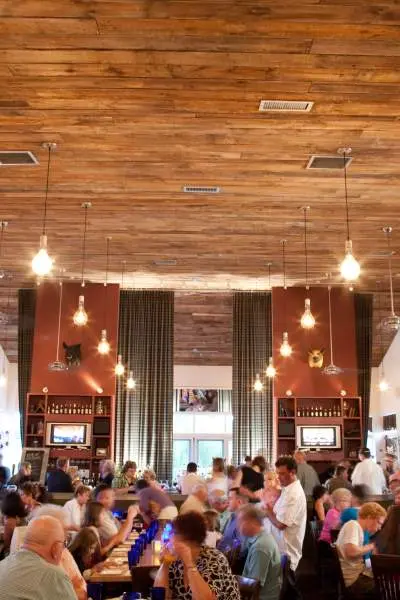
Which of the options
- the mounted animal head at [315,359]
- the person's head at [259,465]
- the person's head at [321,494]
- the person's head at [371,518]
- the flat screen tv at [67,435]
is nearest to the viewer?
the person's head at [371,518]

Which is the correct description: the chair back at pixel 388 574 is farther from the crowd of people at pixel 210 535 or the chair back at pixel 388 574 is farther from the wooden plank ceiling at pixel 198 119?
the wooden plank ceiling at pixel 198 119

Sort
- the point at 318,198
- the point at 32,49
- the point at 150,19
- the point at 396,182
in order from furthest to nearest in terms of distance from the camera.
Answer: the point at 318,198 → the point at 396,182 → the point at 32,49 → the point at 150,19

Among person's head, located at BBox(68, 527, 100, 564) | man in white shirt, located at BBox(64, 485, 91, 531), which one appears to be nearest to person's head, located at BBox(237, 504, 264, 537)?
person's head, located at BBox(68, 527, 100, 564)

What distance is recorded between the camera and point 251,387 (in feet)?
53.8

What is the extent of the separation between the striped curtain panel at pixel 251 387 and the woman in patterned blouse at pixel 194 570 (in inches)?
489

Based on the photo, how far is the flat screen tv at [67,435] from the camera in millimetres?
12758

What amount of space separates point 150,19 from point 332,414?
10.1 m

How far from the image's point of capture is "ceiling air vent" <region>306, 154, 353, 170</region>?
694 centimetres

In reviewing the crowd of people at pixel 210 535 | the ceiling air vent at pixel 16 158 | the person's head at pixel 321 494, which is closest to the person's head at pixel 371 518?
the crowd of people at pixel 210 535

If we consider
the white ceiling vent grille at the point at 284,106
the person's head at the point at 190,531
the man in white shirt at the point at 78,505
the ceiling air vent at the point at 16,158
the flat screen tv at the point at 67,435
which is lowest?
the man in white shirt at the point at 78,505

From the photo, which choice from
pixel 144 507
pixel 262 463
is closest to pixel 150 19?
pixel 144 507

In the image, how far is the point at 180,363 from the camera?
62.4 ft

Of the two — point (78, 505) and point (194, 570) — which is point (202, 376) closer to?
point (78, 505)

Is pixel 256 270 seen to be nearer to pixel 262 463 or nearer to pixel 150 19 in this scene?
pixel 262 463
